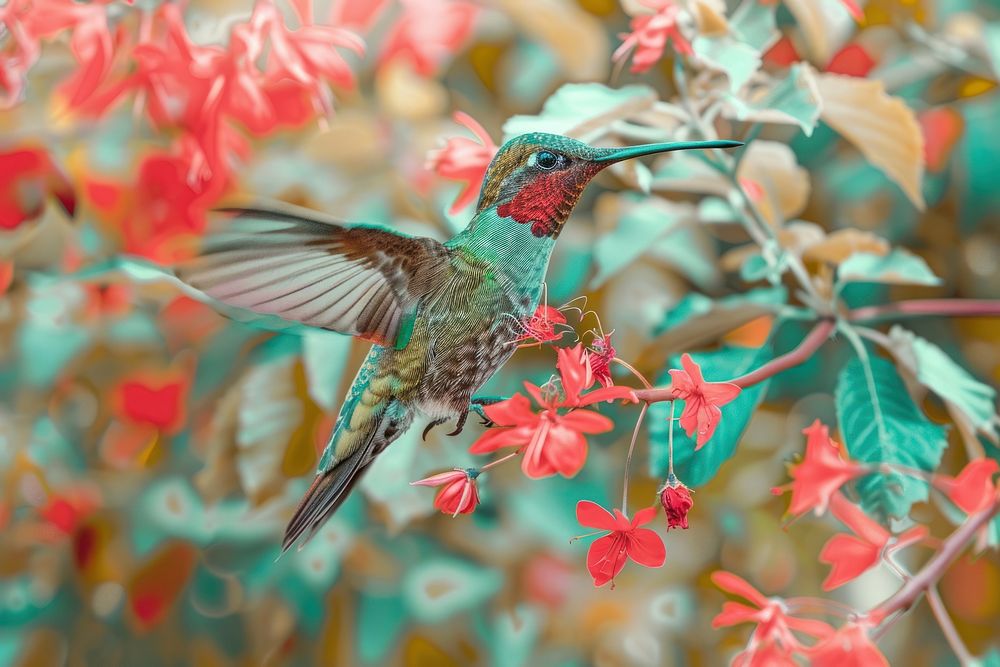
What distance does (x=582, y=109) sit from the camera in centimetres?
39

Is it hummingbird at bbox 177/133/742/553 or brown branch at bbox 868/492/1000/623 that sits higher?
hummingbird at bbox 177/133/742/553

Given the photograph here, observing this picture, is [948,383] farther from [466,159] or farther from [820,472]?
[466,159]

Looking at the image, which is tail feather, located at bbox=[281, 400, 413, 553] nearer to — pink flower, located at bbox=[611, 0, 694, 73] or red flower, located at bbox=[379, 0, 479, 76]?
pink flower, located at bbox=[611, 0, 694, 73]

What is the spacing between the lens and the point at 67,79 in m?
0.65

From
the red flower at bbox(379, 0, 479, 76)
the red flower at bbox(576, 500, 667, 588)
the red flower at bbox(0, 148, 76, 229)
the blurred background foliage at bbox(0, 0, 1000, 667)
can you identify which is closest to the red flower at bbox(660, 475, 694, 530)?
the red flower at bbox(576, 500, 667, 588)

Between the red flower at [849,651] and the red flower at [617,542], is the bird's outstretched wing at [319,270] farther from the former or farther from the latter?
the red flower at [849,651]

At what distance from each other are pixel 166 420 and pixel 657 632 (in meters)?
0.48

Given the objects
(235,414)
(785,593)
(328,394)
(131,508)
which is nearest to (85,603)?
(131,508)

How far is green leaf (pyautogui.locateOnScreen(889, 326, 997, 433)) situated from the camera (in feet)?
1.44

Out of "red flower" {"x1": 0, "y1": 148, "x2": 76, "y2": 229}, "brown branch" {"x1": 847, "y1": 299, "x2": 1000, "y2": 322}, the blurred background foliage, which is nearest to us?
"brown branch" {"x1": 847, "y1": 299, "x2": 1000, "y2": 322}

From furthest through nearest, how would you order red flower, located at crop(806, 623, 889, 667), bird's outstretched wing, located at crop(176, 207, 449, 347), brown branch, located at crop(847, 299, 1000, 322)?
brown branch, located at crop(847, 299, 1000, 322)
red flower, located at crop(806, 623, 889, 667)
bird's outstretched wing, located at crop(176, 207, 449, 347)

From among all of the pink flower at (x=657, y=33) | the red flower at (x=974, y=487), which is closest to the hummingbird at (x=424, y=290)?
the pink flower at (x=657, y=33)

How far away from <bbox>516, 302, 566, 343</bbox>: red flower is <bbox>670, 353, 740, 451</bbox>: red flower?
43 mm

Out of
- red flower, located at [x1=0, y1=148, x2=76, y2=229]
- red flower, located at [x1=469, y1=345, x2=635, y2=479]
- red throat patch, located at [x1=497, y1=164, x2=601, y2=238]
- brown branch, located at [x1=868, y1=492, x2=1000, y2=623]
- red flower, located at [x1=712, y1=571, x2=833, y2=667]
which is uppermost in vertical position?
red throat patch, located at [x1=497, y1=164, x2=601, y2=238]
